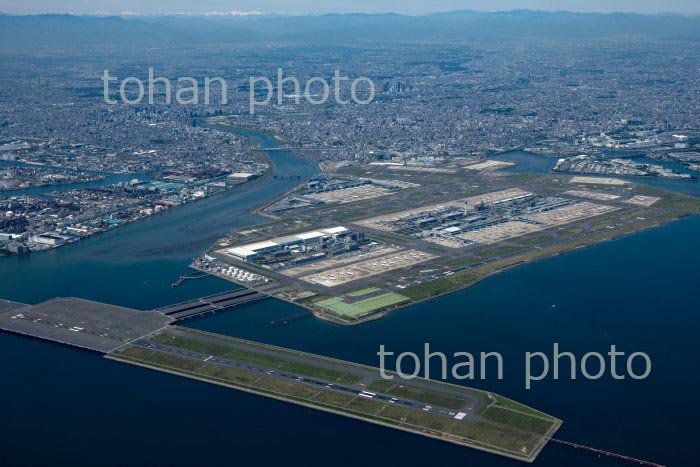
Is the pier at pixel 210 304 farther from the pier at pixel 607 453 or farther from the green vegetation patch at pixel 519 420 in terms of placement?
the pier at pixel 607 453

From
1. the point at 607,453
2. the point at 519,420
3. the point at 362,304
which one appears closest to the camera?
the point at 607,453

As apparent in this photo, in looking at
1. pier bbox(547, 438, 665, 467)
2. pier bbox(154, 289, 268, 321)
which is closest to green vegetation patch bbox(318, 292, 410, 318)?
pier bbox(154, 289, 268, 321)

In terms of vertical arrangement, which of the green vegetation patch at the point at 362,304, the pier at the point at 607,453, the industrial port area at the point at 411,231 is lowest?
the pier at the point at 607,453

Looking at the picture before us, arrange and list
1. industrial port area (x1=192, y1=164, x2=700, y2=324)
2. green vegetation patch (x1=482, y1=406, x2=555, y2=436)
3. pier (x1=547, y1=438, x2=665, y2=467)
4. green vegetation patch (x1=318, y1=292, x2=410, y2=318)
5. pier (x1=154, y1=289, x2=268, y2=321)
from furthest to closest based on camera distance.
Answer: industrial port area (x1=192, y1=164, x2=700, y2=324) < pier (x1=154, y1=289, x2=268, y2=321) < green vegetation patch (x1=318, y1=292, x2=410, y2=318) < green vegetation patch (x1=482, y1=406, x2=555, y2=436) < pier (x1=547, y1=438, x2=665, y2=467)

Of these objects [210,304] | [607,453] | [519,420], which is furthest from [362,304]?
[607,453]

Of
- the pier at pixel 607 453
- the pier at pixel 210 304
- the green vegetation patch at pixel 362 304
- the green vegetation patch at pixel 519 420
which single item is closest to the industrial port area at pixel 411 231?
the green vegetation patch at pixel 362 304

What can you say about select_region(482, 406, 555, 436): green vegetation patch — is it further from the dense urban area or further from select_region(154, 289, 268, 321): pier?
the dense urban area

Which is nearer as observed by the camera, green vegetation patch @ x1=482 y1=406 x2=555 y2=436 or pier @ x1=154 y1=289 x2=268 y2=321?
green vegetation patch @ x1=482 y1=406 x2=555 y2=436

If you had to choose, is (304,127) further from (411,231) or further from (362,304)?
(362,304)
